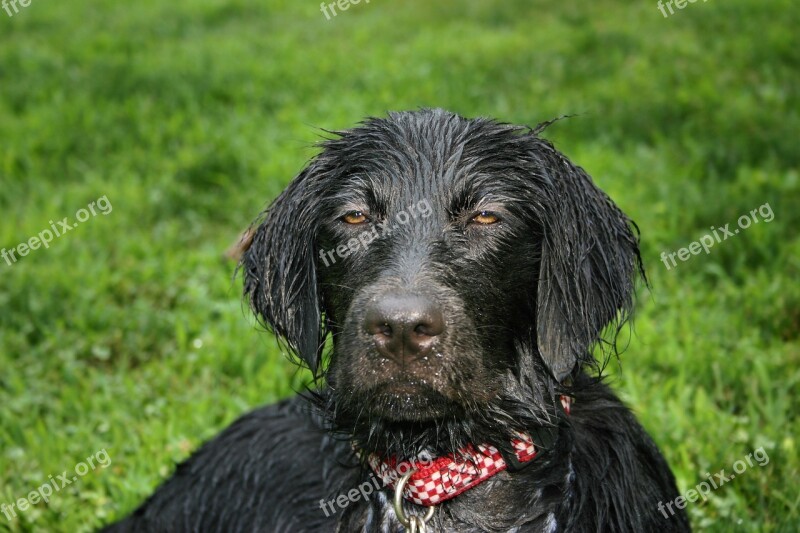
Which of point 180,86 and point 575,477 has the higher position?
point 180,86

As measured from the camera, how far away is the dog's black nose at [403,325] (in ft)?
9.58

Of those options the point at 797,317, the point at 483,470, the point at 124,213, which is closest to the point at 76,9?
the point at 124,213

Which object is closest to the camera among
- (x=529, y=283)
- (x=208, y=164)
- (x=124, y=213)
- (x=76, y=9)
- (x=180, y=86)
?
(x=529, y=283)

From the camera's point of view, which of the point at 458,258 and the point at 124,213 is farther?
the point at 124,213

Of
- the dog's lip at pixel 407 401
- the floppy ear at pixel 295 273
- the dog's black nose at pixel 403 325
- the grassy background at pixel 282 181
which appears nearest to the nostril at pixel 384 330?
the dog's black nose at pixel 403 325

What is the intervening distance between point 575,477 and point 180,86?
807 centimetres

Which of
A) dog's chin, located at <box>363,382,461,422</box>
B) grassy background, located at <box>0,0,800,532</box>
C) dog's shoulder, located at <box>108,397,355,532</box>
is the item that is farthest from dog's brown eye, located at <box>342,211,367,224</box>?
grassy background, located at <box>0,0,800,532</box>

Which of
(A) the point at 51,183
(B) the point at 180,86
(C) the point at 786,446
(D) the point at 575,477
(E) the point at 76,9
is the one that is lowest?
(C) the point at 786,446

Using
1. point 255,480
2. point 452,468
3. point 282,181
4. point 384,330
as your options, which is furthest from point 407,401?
point 282,181

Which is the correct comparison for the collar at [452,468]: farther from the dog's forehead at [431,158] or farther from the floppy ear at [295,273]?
the dog's forehead at [431,158]

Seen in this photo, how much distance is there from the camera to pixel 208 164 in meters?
8.62

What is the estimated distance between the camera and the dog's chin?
308 cm

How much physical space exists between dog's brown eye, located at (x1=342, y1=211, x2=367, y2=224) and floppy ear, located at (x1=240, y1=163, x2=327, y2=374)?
18cm

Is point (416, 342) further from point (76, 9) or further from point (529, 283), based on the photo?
point (76, 9)
